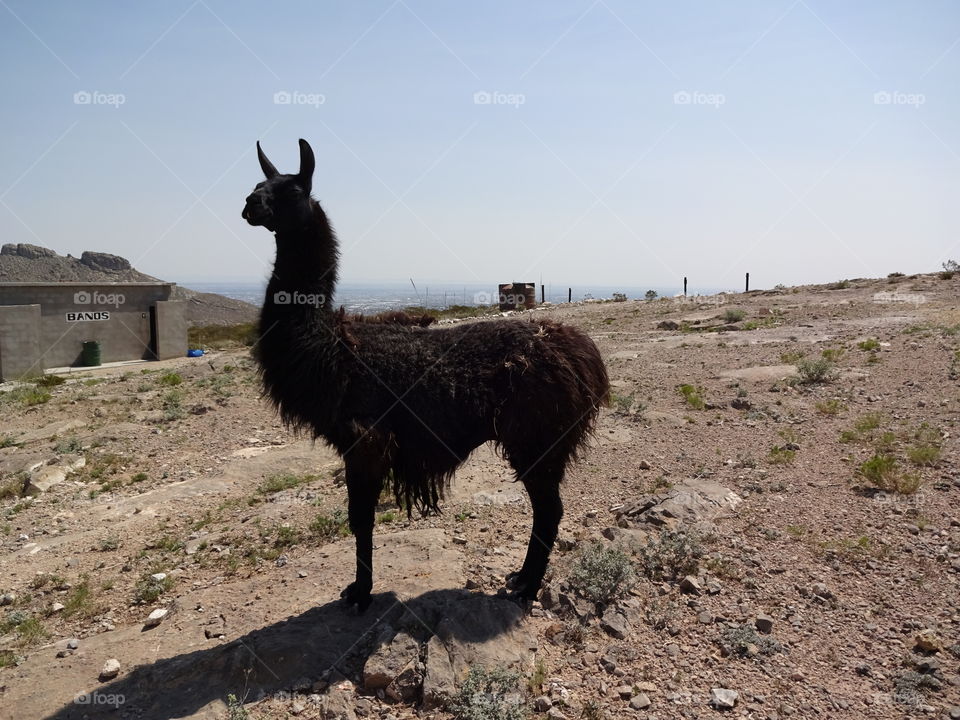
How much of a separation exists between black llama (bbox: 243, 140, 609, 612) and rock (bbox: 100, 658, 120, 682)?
179 cm

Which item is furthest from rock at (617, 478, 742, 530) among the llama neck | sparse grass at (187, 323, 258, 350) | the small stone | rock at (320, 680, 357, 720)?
sparse grass at (187, 323, 258, 350)

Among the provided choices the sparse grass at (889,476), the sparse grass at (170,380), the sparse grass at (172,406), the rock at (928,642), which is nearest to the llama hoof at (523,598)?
the rock at (928,642)

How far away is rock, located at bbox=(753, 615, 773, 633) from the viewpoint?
5.00 m

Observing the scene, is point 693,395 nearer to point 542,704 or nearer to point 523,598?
point 523,598

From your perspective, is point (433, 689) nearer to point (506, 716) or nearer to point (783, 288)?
point (506, 716)

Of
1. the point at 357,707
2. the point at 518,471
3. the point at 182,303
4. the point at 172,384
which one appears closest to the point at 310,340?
the point at 518,471

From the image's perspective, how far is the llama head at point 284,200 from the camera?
16.8 ft

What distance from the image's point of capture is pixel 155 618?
617 cm

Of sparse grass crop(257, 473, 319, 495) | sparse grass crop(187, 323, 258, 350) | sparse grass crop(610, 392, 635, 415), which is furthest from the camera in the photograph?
sparse grass crop(187, 323, 258, 350)

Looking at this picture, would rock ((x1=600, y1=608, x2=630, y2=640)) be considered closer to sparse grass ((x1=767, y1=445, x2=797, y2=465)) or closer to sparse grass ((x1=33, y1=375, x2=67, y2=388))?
sparse grass ((x1=767, y1=445, x2=797, y2=465))

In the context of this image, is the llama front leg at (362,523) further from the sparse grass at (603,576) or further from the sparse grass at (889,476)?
the sparse grass at (889,476)

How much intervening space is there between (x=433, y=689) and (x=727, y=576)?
268 centimetres

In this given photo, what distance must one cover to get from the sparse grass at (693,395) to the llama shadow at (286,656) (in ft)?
21.6

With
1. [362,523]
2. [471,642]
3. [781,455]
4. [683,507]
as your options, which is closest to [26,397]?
[362,523]
